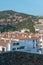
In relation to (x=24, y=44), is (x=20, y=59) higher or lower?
higher

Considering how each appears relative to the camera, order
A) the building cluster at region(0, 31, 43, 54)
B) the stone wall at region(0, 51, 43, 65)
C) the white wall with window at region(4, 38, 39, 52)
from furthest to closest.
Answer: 1. the white wall with window at region(4, 38, 39, 52)
2. the building cluster at region(0, 31, 43, 54)
3. the stone wall at region(0, 51, 43, 65)

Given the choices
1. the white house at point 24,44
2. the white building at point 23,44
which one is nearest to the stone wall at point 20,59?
the white building at point 23,44

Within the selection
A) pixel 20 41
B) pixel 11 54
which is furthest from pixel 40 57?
pixel 20 41

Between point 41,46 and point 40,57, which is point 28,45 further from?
point 40,57

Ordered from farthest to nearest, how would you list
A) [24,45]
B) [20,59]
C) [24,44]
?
[24,44] → [24,45] → [20,59]

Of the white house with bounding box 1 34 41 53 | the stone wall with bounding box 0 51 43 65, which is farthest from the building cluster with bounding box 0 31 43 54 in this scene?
the stone wall with bounding box 0 51 43 65

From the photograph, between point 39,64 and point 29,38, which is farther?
point 29,38

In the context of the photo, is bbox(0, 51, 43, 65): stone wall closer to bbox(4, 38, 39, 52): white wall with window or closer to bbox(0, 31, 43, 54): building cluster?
bbox(0, 31, 43, 54): building cluster

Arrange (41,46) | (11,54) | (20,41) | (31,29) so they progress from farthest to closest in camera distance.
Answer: (31,29), (41,46), (20,41), (11,54)

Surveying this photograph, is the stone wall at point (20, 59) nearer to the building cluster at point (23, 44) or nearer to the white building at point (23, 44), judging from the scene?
the building cluster at point (23, 44)

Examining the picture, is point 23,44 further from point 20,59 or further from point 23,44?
point 20,59

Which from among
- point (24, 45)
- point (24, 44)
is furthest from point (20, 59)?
point (24, 44)

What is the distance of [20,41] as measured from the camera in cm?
2450

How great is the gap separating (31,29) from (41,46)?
11.7 meters
